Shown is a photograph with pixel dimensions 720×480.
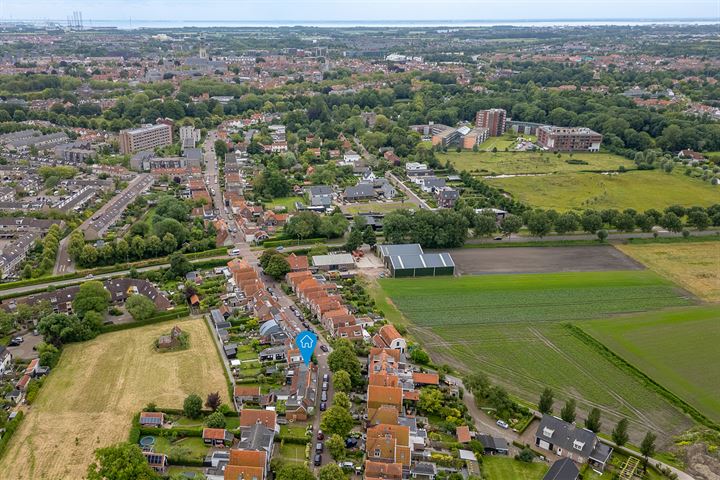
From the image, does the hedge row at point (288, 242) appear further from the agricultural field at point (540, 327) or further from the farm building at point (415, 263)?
the agricultural field at point (540, 327)

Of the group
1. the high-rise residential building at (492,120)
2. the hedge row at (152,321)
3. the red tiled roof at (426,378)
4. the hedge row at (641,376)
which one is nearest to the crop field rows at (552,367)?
the hedge row at (641,376)

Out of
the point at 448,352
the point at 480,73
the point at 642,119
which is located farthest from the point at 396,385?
the point at 480,73

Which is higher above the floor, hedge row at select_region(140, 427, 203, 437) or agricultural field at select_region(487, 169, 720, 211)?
agricultural field at select_region(487, 169, 720, 211)

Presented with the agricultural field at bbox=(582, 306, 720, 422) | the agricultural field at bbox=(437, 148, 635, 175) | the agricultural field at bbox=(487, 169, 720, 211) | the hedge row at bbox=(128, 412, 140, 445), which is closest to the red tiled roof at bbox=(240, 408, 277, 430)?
the hedge row at bbox=(128, 412, 140, 445)

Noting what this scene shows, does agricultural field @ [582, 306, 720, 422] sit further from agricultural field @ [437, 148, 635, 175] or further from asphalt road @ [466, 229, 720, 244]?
agricultural field @ [437, 148, 635, 175]

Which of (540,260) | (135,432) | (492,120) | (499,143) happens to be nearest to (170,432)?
(135,432)
